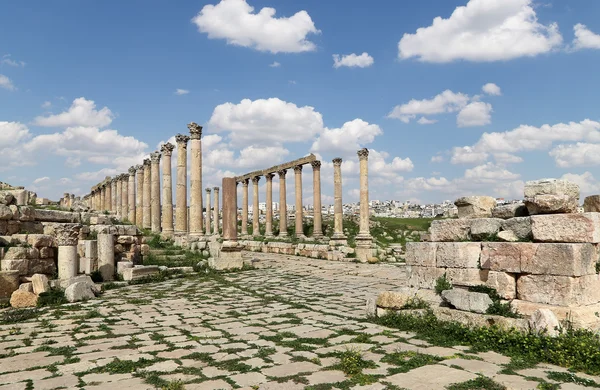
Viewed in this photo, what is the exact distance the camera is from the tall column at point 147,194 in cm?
3241

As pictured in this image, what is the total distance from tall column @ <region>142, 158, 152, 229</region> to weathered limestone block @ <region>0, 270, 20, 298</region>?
71.9ft

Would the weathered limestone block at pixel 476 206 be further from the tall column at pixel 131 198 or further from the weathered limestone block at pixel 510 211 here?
the tall column at pixel 131 198

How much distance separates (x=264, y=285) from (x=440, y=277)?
22.7ft

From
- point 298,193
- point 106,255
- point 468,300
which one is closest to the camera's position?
point 468,300

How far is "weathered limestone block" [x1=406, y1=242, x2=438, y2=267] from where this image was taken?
845 centimetres

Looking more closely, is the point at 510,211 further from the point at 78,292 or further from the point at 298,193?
the point at 298,193

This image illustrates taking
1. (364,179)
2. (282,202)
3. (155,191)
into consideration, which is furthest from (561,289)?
(282,202)

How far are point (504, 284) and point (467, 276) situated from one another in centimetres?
80

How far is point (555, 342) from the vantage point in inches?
222

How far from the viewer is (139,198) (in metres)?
34.2

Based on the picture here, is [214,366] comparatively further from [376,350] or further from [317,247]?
[317,247]

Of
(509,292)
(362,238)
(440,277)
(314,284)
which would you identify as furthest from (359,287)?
(362,238)

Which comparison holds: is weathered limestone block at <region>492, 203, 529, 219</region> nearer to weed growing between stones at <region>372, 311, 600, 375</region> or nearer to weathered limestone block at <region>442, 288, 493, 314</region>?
weathered limestone block at <region>442, 288, 493, 314</region>

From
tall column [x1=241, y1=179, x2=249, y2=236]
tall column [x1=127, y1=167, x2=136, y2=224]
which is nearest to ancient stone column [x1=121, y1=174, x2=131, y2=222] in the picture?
tall column [x1=127, y1=167, x2=136, y2=224]
